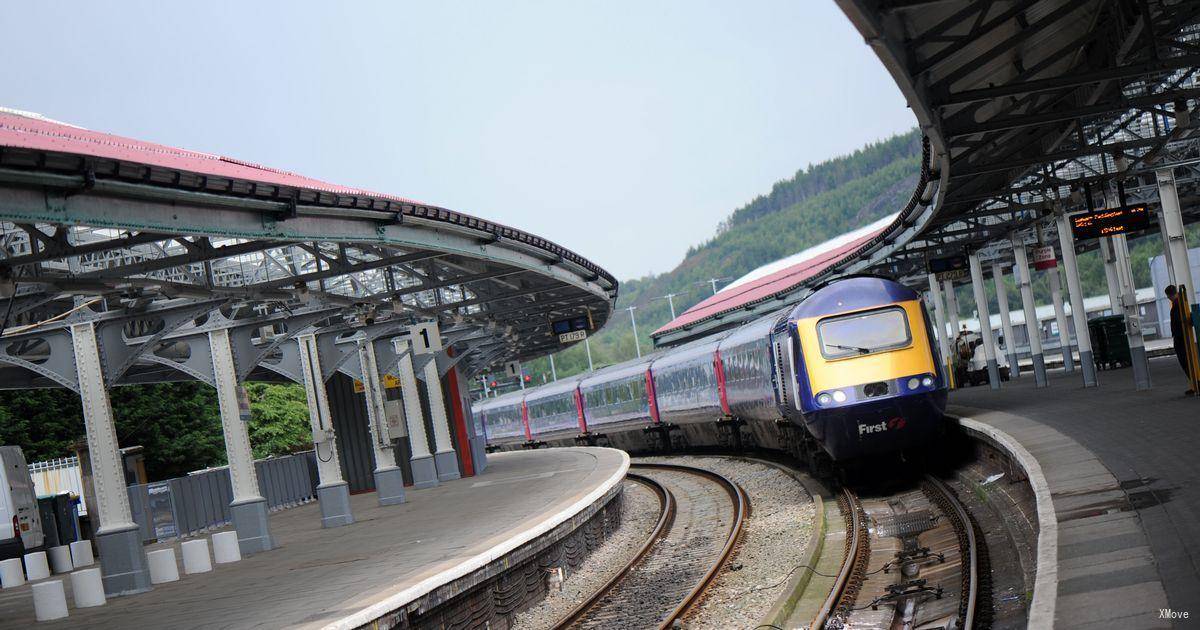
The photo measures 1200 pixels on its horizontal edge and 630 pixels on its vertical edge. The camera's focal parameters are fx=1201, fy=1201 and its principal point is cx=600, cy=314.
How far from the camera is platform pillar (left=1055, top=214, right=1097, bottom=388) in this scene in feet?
73.5

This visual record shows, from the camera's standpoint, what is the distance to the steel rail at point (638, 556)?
12508 mm

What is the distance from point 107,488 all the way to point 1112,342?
23.1 metres

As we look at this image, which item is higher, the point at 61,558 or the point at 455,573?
the point at 455,573

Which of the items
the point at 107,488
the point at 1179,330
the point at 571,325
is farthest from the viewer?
the point at 571,325

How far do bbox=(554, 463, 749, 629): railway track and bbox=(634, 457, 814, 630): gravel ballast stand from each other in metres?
0.17

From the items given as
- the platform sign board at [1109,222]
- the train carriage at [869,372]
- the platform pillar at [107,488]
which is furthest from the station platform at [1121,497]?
the platform pillar at [107,488]

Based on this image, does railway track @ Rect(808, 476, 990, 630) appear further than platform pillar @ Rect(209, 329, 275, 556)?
No

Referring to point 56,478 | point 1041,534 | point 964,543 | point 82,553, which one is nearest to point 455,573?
point 964,543

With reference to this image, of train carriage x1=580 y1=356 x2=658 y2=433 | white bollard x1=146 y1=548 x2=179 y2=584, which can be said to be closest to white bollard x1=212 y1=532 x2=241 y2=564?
white bollard x1=146 y1=548 x2=179 y2=584

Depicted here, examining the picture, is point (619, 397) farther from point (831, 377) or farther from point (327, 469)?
point (831, 377)

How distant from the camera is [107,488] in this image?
51.9 feet

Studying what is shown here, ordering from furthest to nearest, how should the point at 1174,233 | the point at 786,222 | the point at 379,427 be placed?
1. the point at 786,222
2. the point at 379,427
3. the point at 1174,233

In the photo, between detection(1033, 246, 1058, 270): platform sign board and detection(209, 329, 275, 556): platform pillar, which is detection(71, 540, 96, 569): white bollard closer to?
detection(209, 329, 275, 556): platform pillar

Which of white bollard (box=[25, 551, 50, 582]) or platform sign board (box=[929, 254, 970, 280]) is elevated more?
platform sign board (box=[929, 254, 970, 280])
